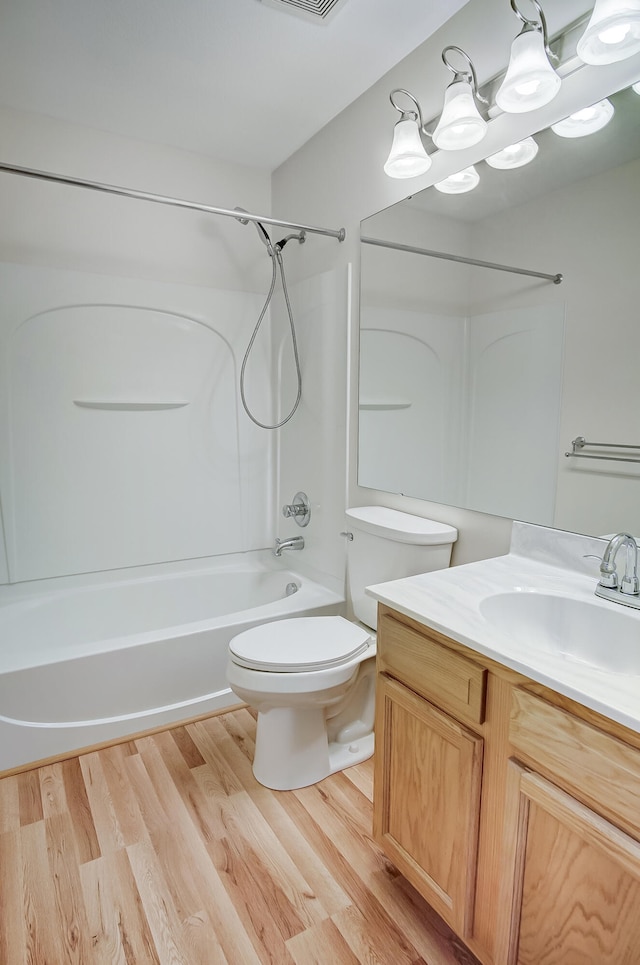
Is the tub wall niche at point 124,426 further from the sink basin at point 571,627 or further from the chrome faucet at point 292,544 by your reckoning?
the sink basin at point 571,627

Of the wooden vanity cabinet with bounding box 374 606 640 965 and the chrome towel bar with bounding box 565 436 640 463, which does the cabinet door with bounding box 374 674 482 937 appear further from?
the chrome towel bar with bounding box 565 436 640 463

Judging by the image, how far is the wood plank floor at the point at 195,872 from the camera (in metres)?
1.22

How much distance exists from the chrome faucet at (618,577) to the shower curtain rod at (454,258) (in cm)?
71

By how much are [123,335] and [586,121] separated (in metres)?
2.05

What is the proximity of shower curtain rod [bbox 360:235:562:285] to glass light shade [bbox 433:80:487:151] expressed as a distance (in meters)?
0.32

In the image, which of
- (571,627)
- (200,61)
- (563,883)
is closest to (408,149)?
(200,61)

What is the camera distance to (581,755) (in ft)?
2.79

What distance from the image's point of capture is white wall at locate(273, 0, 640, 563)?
1359 mm

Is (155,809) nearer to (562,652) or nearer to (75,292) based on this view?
(562,652)

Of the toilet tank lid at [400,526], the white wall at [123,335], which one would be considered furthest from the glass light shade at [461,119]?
the white wall at [123,335]

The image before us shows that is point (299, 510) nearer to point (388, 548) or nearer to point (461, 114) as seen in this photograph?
point (388, 548)

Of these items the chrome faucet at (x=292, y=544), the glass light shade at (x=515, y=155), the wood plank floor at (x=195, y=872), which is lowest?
the wood plank floor at (x=195, y=872)

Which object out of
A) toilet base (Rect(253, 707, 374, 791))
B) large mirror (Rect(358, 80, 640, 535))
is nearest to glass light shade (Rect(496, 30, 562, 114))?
large mirror (Rect(358, 80, 640, 535))

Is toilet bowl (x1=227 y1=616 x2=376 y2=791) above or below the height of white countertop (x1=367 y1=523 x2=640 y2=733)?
below
